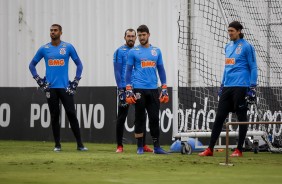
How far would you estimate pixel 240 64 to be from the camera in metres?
15.9

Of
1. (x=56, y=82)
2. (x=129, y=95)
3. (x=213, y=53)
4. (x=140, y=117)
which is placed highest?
(x=213, y=53)

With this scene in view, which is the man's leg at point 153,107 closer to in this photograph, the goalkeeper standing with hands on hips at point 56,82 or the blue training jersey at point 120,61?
the blue training jersey at point 120,61

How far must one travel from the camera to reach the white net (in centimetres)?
2083

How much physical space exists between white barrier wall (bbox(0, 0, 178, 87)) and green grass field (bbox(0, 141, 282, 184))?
7.48 m

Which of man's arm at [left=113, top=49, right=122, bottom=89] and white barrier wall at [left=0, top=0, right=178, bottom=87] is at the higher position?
white barrier wall at [left=0, top=0, right=178, bottom=87]

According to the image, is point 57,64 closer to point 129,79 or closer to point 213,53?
point 129,79

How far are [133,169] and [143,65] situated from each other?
162 inches

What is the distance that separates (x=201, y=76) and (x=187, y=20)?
1503 millimetres

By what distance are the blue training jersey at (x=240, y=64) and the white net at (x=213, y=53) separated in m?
4.58

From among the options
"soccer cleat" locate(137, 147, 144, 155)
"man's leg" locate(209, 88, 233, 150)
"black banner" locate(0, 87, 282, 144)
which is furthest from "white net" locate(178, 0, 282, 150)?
"man's leg" locate(209, 88, 233, 150)

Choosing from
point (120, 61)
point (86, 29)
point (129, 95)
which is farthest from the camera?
point (86, 29)

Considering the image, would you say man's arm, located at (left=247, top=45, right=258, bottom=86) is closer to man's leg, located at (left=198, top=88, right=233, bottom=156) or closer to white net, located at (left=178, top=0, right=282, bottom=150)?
man's leg, located at (left=198, top=88, right=233, bottom=156)

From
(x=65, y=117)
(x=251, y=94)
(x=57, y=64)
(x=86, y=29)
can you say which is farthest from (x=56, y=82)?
(x=86, y=29)

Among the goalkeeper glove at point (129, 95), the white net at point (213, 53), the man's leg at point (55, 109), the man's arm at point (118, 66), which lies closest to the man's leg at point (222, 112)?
the goalkeeper glove at point (129, 95)
